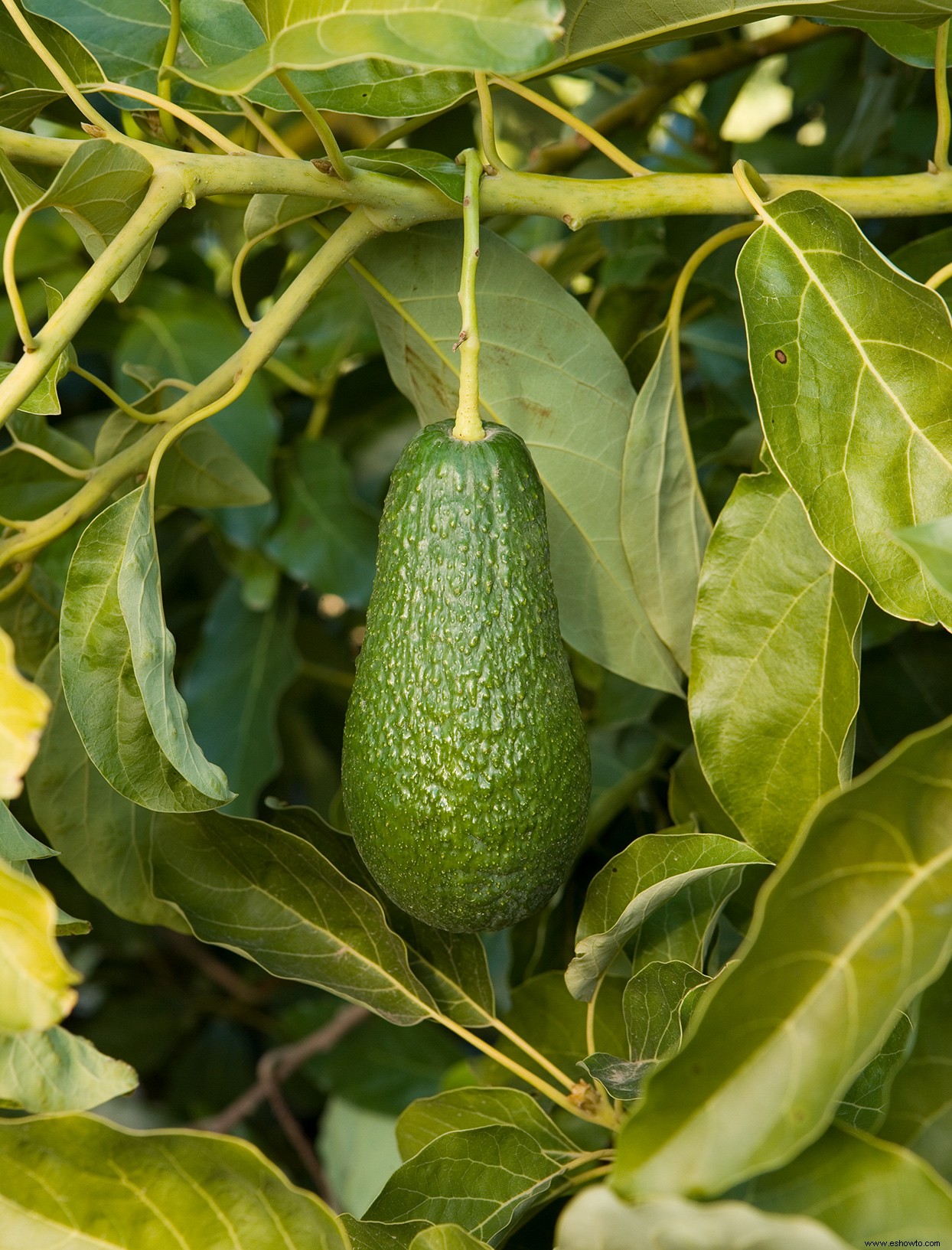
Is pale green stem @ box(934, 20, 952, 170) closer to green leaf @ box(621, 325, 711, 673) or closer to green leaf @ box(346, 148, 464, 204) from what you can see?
green leaf @ box(621, 325, 711, 673)

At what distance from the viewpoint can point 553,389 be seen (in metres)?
0.89

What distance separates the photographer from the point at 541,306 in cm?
88

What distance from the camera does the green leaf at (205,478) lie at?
1.02m

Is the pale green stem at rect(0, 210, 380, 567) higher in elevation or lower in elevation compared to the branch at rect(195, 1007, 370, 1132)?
higher

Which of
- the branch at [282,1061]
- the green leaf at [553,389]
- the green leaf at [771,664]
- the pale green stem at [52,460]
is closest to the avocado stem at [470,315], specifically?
the green leaf at [553,389]

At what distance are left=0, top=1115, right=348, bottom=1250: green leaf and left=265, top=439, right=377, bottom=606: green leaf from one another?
2.92ft

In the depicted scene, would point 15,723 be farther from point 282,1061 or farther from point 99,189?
point 282,1061

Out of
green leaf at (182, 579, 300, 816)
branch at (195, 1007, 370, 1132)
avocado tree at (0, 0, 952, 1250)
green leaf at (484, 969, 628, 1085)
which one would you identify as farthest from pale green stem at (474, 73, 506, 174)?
branch at (195, 1007, 370, 1132)

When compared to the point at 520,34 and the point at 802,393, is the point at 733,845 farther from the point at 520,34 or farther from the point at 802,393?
the point at 520,34

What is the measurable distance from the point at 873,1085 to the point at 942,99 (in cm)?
70

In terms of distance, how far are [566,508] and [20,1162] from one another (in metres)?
0.59

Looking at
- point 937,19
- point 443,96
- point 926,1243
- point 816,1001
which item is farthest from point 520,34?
point 926,1243

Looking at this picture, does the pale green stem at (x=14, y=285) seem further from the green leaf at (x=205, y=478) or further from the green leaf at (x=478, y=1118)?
the green leaf at (x=478, y=1118)

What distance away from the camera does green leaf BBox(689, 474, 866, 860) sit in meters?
0.80
